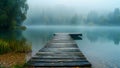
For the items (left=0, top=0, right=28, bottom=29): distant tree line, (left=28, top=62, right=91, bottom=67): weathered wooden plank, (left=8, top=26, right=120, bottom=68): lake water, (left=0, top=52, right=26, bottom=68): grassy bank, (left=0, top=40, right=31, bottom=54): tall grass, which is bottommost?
(left=8, top=26, right=120, bottom=68): lake water

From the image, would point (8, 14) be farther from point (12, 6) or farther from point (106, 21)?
point (106, 21)

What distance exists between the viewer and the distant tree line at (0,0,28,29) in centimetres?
3819

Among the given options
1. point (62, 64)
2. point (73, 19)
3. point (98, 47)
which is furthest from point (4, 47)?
point (73, 19)

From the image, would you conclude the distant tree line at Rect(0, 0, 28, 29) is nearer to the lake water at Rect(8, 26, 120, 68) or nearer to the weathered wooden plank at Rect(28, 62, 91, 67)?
the lake water at Rect(8, 26, 120, 68)

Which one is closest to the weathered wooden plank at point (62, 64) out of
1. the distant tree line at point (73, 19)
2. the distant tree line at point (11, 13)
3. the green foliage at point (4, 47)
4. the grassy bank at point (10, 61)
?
the grassy bank at point (10, 61)

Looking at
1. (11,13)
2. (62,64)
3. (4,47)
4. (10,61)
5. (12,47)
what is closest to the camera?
(62,64)

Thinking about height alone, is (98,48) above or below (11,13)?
below

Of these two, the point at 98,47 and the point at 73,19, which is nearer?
the point at 98,47

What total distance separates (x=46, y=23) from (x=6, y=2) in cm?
12665

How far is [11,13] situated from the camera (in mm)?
40750

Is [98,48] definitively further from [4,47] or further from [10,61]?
[10,61]

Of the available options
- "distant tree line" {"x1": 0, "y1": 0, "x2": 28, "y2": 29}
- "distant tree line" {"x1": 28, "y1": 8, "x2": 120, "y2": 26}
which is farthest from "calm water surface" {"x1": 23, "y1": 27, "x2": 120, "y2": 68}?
"distant tree line" {"x1": 28, "y1": 8, "x2": 120, "y2": 26}

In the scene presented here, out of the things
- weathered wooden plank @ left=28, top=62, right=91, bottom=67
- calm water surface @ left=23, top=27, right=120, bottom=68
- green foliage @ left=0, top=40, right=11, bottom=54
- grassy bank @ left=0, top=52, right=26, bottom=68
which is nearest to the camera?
weathered wooden plank @ left=28, top=62, right=91, bottom=67

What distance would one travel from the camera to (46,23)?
16525cm
